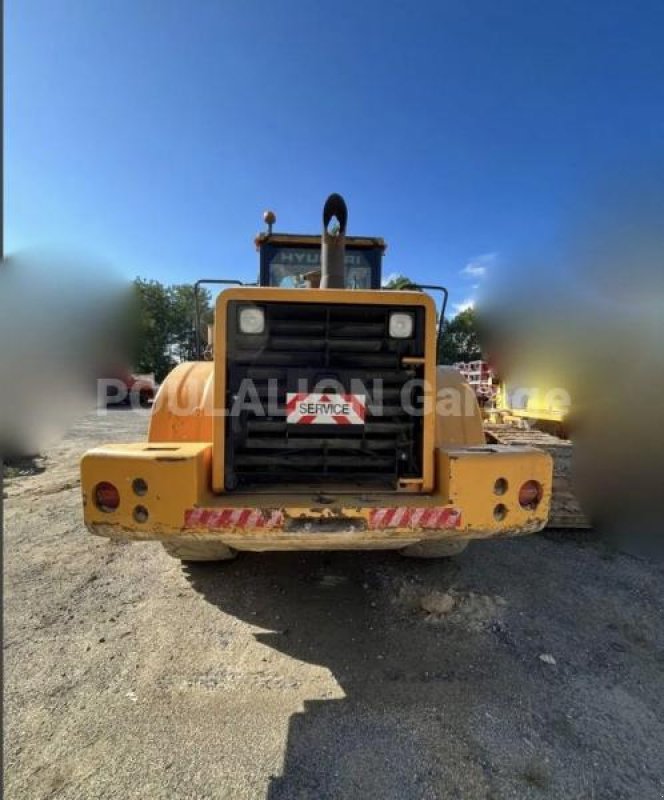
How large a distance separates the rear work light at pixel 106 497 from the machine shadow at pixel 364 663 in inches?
52.6

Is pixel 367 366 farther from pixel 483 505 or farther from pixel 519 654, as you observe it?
pixel 519 654

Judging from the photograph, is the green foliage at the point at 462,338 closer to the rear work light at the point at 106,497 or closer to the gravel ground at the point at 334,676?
the gravel ground at the point at 334,676

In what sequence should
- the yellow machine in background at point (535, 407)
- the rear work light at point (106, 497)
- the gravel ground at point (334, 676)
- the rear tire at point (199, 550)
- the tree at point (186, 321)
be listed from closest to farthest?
the gravel ground at point (334, 676) < the rear work light at point (106, 497) < the rear tire at point (199, 550) < the tree at point (186, 321) < the yellow machine in background at point (535, 407)

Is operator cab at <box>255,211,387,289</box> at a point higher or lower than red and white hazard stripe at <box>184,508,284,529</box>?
higher

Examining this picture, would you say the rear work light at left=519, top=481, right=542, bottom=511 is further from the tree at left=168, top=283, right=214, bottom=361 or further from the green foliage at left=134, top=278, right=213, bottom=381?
the green foliage at left=134, top=278, right=213, bottom=381

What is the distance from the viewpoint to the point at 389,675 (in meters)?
2.74

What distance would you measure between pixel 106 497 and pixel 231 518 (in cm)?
65

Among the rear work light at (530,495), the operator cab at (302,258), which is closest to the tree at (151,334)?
the operator cab at (302,258)

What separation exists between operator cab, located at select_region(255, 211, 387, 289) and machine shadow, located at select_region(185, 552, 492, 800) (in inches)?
102

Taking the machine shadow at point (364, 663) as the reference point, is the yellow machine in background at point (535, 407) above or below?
above

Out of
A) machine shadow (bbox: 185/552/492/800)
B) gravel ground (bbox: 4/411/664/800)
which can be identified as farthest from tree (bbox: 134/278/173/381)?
machine shadow (bbox: 185/552/492/800)

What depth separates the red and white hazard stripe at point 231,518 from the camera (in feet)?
8.19

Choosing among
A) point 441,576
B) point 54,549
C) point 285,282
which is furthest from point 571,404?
point 54,549

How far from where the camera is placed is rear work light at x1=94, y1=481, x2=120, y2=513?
2480 mm
